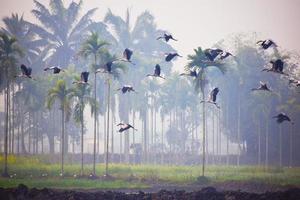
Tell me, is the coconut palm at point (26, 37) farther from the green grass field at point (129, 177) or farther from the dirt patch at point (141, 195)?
the dirt patch at point (141, 195)

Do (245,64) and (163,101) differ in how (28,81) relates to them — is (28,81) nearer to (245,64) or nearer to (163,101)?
(163,101)

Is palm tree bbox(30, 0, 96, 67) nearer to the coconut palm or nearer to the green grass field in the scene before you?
the coconut palm

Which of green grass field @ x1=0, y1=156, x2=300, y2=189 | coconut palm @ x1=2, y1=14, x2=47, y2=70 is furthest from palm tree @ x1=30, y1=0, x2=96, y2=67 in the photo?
green grass field @ x1=0, y1=156, x2=300, y2=189

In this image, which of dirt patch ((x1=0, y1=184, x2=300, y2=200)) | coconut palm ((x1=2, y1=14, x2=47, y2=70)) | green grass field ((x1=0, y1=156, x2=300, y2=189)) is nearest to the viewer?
dirt patch ((x1=0, y1=184, x2=300, y2=200))

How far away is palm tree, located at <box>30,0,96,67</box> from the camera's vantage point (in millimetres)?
68562

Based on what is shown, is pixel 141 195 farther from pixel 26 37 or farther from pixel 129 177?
pixel 26 37

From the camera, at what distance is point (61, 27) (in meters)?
69.2

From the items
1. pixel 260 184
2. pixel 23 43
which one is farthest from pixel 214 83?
pixel 260 184

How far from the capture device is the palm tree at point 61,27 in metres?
68.6

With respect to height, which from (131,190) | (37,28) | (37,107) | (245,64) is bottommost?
(131,190)

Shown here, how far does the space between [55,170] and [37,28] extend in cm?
3293

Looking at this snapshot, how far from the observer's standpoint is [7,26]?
6719 centimetres

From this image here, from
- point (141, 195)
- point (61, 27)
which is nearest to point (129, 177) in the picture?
point (141, 195)

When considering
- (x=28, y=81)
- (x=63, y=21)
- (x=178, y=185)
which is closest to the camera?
(x=178, y=185)
